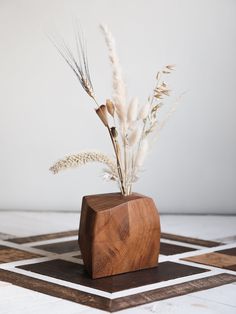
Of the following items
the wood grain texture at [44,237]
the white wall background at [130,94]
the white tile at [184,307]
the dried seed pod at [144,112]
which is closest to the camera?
the white tile at [184,307]

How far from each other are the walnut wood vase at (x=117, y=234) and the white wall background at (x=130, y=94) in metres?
1.66

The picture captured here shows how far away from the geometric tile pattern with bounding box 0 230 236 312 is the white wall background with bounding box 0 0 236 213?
40.4 inches

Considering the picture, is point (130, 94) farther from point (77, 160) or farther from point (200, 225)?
point (77, 160)

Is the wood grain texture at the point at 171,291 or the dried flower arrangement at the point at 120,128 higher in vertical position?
the dried flower arrangement at the point at 120,128

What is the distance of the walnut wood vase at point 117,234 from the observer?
2311mm

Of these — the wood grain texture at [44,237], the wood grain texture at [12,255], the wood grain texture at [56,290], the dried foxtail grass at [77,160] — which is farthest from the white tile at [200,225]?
the wood grain texture at [56,290]

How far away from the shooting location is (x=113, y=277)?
2.36m

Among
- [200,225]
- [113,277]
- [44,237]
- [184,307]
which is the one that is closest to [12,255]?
[44,237]

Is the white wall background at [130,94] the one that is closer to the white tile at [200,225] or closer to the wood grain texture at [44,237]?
the white tile at [200,225]

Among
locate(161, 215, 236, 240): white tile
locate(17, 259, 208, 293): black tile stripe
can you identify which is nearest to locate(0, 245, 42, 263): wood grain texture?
locate(17, 259, 208, 293): black tile stripe

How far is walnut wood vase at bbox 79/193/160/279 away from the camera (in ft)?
7.58

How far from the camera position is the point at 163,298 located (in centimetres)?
210

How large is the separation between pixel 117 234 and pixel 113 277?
18 centimetres

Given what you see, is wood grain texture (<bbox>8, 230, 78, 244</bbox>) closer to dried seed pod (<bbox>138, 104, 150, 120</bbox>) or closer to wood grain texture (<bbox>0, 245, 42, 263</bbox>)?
wood grain texture (<bbox>0, 245, 42, 263</bbox>)
